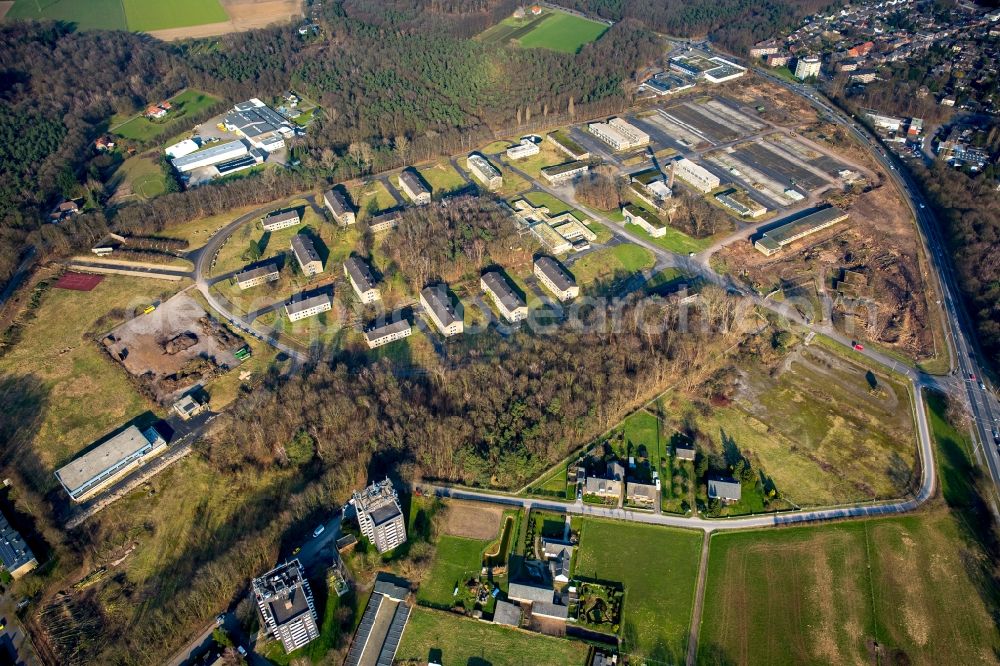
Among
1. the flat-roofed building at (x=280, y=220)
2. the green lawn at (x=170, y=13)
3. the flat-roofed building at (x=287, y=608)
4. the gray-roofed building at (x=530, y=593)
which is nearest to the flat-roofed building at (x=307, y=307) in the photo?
the flat-roofed building at (x=280, y=220)

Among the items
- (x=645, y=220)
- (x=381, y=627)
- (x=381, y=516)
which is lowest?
(x=381, y=627)

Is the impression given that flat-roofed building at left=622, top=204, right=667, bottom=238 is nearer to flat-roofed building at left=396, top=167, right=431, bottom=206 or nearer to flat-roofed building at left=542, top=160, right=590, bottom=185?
flat-roofed building at left=542, top=160, right=590, bottom=185

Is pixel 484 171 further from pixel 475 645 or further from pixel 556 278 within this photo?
pixel 475 645

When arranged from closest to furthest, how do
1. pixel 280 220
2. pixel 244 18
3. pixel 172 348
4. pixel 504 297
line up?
pixel 172 348 < pixel 504 297 < pixel 280 220 < pixel 244 18

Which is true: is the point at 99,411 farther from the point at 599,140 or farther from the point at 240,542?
the point at 599,140

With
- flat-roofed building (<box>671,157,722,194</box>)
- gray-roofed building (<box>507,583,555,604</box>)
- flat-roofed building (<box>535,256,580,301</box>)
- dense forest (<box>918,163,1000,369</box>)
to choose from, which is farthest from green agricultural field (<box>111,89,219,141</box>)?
dense forest (<box>918,163,1000,369</box>)

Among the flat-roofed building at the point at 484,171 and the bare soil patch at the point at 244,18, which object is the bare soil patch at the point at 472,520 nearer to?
the flat-roofed building at the point at 484,171

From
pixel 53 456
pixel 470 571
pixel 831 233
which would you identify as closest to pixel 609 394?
pixel 470 571

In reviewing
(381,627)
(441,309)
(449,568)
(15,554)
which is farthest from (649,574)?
(15,554)
